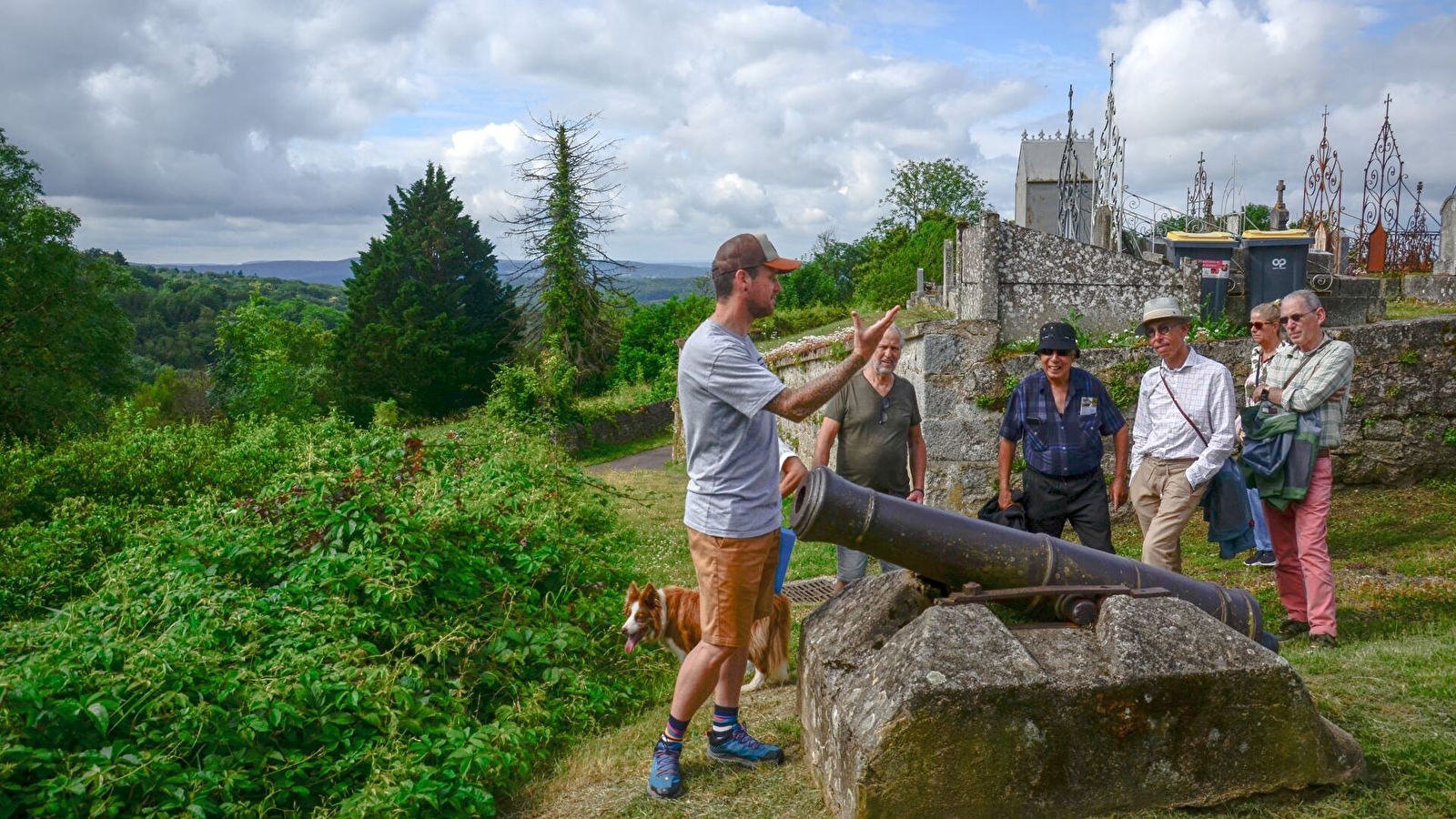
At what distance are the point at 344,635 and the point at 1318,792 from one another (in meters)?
4.29

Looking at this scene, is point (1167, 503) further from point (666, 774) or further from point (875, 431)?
point (666, 774)

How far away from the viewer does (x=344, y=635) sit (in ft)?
16.2

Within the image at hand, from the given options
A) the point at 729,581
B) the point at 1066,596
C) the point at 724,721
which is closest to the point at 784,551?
the point at 729,581

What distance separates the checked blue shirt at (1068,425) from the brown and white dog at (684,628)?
1678 mm

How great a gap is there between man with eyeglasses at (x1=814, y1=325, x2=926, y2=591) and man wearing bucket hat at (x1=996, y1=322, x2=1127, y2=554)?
658 millimetres

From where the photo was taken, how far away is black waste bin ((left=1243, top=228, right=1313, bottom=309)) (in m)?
10.1

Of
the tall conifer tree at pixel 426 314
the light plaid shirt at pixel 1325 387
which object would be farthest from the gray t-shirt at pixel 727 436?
the tall conifer tree at pixel 426 314

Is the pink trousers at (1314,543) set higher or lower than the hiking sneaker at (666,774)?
higher

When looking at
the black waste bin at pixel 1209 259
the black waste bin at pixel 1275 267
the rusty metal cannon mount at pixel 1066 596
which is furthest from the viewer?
the black waste bin at pixel 1275 267

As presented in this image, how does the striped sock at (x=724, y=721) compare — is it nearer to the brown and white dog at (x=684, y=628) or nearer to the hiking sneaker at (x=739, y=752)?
the hiking sneaker at (x=739, y=752)

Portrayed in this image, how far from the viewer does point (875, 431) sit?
5824 millimetres

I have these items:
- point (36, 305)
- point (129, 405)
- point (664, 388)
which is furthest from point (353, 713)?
point (36, 305)

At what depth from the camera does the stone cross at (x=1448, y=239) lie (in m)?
17.0

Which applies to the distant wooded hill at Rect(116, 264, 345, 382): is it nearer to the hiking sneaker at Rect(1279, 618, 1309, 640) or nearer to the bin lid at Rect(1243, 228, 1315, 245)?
the bin lid at Rect(1243, 228, 1315, 245)
